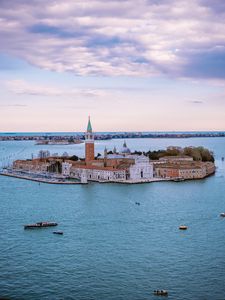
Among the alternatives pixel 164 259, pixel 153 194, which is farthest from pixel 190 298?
pixel 153 194

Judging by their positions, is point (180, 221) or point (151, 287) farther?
point (180, 221)

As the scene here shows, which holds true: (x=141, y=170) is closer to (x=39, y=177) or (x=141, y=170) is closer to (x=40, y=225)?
(x=39, y=177)

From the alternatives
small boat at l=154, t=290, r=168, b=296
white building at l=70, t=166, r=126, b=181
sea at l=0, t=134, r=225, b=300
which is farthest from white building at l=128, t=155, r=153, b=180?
small boat at l=154, t=290, r=168, b=296

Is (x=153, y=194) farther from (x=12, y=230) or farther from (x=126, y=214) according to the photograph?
(x=12, y=230)

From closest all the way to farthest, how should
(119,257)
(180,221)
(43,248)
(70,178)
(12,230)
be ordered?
(119,257) → (43,248) → (12,230) → (180,221) → (70,178)

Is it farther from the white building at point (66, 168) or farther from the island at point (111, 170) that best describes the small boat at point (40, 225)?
the white building at point (66, 168)

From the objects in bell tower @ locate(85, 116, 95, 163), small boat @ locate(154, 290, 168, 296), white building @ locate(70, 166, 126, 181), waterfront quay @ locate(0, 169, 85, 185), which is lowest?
small boat @ locate(154, 290, 168, 296)

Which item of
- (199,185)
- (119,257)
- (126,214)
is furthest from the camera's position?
(199,185)

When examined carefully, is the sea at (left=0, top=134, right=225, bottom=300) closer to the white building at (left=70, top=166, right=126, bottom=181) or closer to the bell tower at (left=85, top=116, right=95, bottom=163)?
the white building at (left=70, top=166, right=126, bottom=181)
